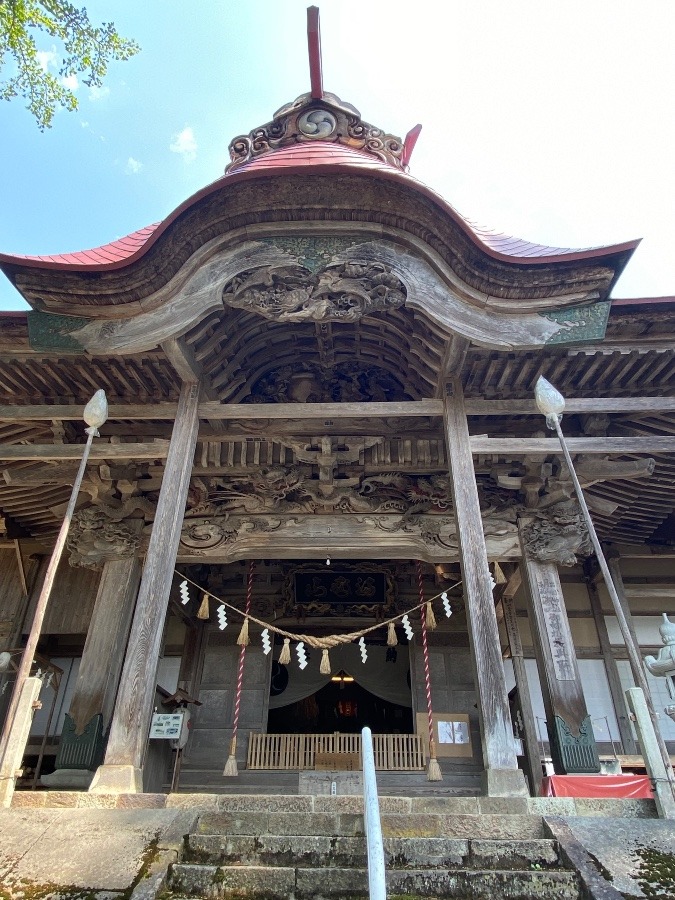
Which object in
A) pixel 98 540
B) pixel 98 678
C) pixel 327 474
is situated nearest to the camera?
pixel 98 678

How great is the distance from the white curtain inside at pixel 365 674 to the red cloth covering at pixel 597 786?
5670mm

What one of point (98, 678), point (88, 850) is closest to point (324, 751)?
point (98, 678)

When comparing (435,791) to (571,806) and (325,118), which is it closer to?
→ (571,806)

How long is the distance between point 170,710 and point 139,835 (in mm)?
6110

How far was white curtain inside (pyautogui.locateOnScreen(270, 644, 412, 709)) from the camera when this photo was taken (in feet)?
39.1

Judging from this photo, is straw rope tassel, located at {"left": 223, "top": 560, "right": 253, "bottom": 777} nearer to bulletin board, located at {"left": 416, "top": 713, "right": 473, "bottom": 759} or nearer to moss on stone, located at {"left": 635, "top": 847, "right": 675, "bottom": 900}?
bulletin board, located at {"left": 416, "top": 713, "right": 473, "bottom": 759}

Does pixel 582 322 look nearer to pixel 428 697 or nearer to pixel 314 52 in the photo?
pixel 314 52

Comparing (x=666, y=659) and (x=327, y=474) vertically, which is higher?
(x=327, y=474)

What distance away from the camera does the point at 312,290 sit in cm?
650

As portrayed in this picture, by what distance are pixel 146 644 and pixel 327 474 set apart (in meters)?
3.80

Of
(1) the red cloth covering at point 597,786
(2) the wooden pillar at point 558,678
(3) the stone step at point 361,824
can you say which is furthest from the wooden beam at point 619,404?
(3) the stone step at point 361,824

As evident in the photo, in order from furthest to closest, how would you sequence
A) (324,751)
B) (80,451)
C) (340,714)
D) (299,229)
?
(340,714), (324,751), (80,451), (299,229)

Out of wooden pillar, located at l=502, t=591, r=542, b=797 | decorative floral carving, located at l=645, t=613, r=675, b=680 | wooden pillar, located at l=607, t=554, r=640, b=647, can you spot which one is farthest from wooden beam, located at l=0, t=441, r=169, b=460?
wooden pillar, located at l=607, t=554, r=640, b=647

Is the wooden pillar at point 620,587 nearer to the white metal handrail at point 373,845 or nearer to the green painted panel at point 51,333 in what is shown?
the white metal handrail at point 373,845
